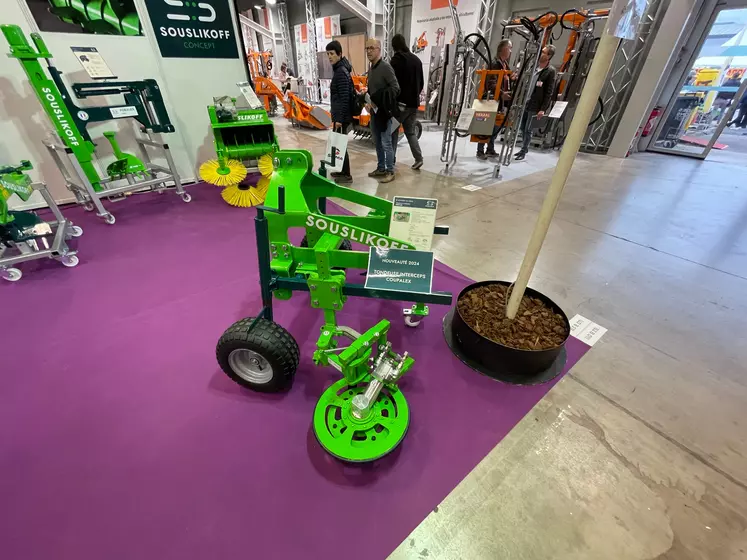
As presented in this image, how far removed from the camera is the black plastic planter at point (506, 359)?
1.74 m

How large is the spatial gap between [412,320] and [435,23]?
1005 centimetres

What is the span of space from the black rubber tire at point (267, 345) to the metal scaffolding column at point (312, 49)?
14694 millimetres

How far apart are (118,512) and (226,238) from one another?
2.33 meters

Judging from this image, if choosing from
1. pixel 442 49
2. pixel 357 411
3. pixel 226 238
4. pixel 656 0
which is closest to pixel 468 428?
pixel 357 411

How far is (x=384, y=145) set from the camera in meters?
4.70

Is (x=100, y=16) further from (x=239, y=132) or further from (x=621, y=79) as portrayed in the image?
(x=621, y=79)

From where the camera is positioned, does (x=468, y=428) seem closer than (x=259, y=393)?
Yes

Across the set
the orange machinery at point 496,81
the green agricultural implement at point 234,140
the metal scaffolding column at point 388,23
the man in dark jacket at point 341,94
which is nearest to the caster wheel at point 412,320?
the green agricultural implement at point 234,140

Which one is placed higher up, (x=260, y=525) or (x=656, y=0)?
(x=656, y=0)

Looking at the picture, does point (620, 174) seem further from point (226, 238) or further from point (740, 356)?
point (226, 238)

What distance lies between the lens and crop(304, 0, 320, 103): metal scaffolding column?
41.9 feet

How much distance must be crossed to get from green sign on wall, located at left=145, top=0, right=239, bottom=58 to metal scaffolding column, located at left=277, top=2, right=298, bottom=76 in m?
13.9

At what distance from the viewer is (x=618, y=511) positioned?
1.29 m

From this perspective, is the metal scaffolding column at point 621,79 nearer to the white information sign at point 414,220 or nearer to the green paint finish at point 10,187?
the white information sign at point 414,220
